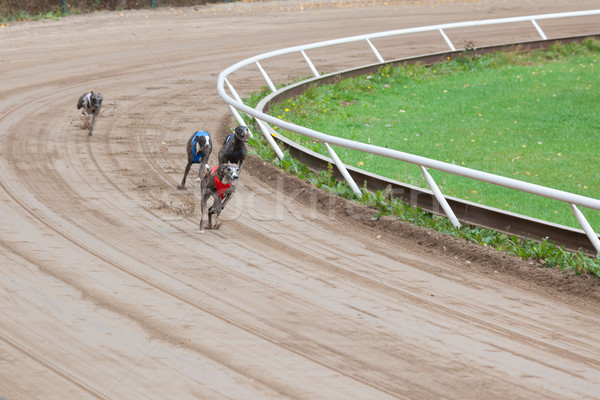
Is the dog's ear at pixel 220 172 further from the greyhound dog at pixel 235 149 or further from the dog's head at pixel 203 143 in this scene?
the dog's head at pixel 203 143

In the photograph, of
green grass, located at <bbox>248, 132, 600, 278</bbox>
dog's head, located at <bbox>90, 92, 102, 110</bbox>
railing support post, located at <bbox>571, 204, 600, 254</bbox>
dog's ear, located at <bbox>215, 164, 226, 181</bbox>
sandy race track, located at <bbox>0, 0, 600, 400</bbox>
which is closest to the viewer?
sandy race track, located at <bbox>0, 0, 600, 400</bbox>

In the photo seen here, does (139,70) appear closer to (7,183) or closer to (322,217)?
(7,183)

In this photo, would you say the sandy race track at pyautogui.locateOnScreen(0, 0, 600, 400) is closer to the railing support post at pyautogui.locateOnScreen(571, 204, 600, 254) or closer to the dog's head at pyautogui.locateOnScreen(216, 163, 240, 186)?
the railing support post at pyautogui.locateOnScreen(571, 204, 600, 254)

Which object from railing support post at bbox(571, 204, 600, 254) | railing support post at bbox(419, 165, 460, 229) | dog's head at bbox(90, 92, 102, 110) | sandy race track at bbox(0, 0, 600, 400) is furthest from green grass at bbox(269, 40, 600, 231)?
dog's head at bbox(90, 92, 102, 110)

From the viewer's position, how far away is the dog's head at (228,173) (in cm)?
788

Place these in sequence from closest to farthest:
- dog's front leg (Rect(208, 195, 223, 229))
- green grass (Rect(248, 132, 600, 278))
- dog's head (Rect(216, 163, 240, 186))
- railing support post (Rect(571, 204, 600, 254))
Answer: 1. railing support post (Rect(571, 204, 600, 254))
2. green grass (Rect(248, 132, 600, 278))
3. dog's head (Rect(216, 163, 240, 186))
4. dog's front leg (Rect(208, 195, 223, 229))

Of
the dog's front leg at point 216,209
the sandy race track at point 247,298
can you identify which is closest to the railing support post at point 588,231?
the sandy race track at point 247,298

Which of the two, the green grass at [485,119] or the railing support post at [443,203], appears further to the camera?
the green grass at [485,119]

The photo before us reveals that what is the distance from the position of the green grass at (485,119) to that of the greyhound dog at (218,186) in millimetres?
2423

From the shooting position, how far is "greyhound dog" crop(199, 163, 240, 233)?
7938 mm

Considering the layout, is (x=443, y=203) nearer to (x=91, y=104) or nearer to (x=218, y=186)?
(x=218, y=186)

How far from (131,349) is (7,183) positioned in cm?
515

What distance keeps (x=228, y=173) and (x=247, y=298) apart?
1.88 m

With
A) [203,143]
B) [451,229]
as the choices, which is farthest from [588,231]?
[203,143]
